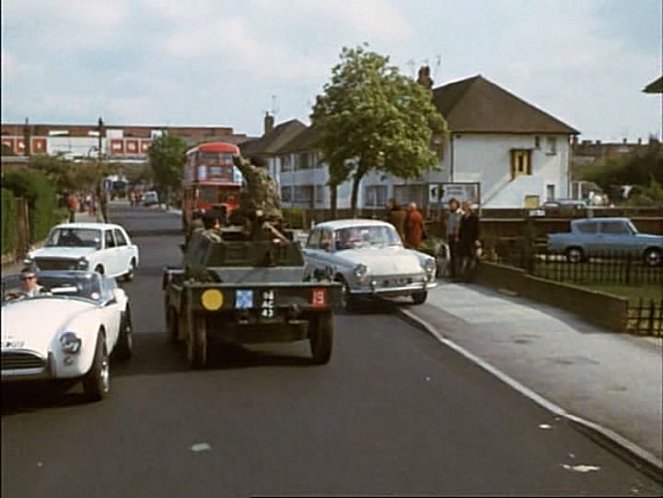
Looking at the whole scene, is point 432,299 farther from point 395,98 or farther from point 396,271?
point 395,98

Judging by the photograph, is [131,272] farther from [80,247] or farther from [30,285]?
[30,285]

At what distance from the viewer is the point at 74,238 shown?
14.8ft

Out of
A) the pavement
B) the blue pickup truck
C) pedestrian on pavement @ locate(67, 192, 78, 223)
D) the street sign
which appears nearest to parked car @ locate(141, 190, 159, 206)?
pedestrian on pavement @ locate(67, 192, 78, 223)

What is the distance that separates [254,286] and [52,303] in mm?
2807

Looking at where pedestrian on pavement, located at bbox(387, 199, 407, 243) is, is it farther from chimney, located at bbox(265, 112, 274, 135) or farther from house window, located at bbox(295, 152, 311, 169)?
chimney, located at bbox(265, 112, 274, 135)

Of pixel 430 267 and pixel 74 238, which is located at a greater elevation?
pixel 74 238

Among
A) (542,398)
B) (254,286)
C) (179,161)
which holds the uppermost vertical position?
(179,161)

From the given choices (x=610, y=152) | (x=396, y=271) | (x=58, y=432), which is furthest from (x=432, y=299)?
(x=610, y=152)

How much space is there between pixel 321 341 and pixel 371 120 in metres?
4.34

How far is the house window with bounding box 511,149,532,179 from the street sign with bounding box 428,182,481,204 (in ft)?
2.26

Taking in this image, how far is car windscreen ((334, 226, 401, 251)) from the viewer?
382 inches

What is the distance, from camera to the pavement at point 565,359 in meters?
6.59

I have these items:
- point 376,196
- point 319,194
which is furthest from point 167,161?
point 376,196

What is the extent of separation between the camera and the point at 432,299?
12.8 metres
